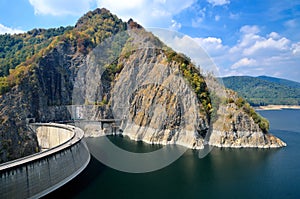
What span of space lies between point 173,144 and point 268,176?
2385 centimetres

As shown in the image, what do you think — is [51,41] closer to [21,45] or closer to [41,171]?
[21,45]

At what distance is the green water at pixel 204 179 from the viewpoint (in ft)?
96.5

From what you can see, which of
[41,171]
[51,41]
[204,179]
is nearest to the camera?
[41,171]

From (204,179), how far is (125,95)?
4728 centimetres

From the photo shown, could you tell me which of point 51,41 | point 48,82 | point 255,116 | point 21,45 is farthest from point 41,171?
point 21,45

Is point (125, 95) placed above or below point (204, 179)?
above

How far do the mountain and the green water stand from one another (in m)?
9.68

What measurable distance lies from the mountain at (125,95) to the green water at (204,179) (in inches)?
381

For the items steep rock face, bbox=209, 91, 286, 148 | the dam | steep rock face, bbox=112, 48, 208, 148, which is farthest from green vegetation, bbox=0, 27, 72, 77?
steep rock face, bbox=209, 91, 286, 148

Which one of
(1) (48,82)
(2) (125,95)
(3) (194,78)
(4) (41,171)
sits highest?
(3) (194,78)

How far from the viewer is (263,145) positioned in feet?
169

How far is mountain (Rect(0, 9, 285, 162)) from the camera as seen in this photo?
2106 inches

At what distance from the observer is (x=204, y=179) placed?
34188 mm

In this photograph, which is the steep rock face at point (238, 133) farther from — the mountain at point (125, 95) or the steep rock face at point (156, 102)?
the steep rock face at point (156, 102)
